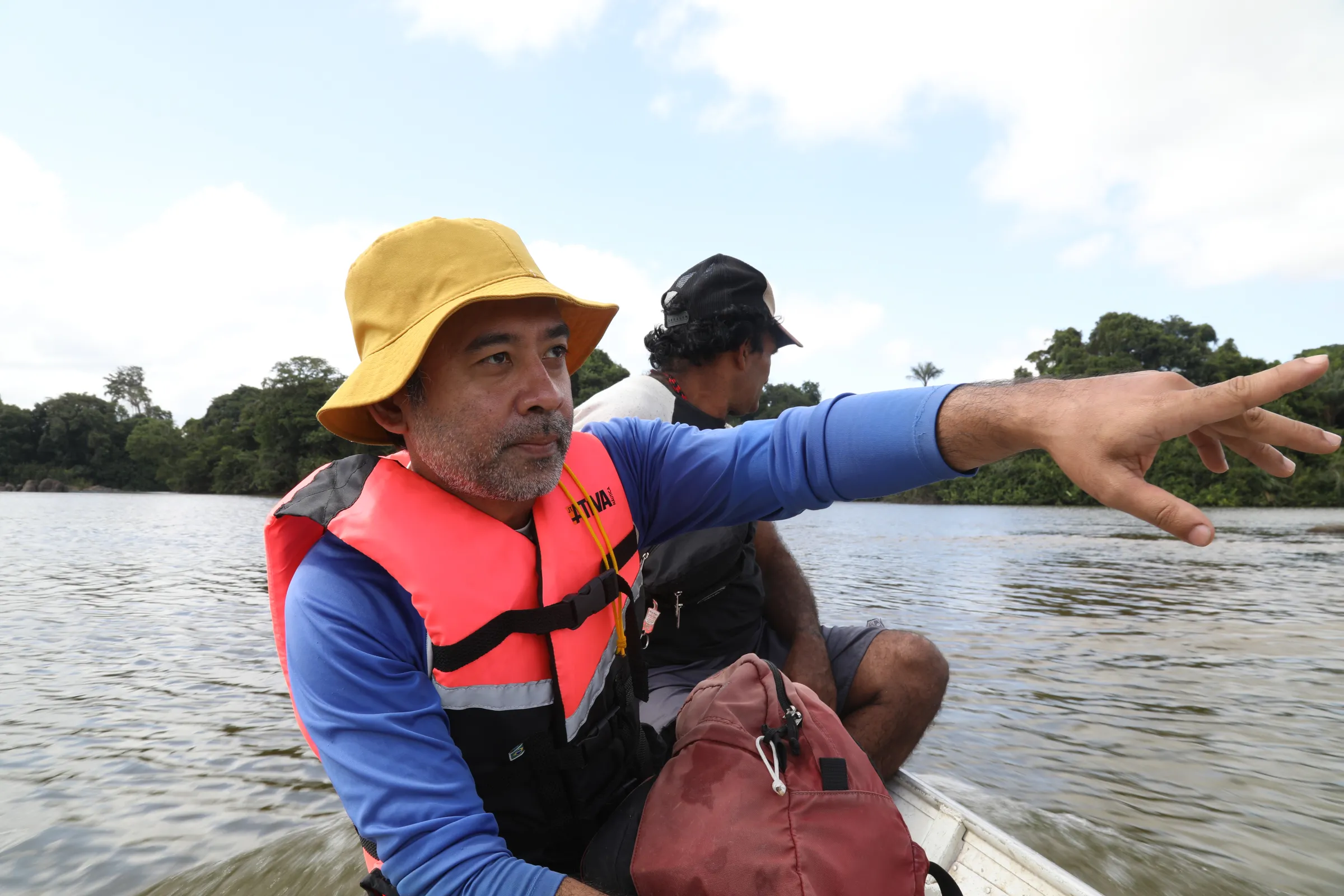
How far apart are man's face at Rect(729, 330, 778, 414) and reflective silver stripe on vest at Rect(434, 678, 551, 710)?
7.25ft

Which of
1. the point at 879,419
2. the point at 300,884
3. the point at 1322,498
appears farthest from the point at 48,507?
the point at 1322,498

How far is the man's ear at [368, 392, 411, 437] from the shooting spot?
1878 millimetres

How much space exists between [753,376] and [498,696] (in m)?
2.37

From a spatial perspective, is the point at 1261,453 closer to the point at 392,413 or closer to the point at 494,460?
the point at 494,460

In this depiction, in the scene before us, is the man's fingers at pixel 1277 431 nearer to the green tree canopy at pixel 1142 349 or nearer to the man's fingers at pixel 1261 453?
the man's fingers at pixel 1261 453

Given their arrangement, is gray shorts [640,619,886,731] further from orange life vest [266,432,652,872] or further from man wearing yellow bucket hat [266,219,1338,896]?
orange life vest [266,432,652,872]

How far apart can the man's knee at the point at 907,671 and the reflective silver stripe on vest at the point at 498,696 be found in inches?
76.9

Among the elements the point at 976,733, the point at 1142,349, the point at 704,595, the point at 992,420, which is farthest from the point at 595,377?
the point at 992,420

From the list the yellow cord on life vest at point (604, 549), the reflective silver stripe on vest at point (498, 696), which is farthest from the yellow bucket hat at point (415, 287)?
the reflective silver stripe on vest at point (498, 696)

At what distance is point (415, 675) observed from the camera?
1.55 metres

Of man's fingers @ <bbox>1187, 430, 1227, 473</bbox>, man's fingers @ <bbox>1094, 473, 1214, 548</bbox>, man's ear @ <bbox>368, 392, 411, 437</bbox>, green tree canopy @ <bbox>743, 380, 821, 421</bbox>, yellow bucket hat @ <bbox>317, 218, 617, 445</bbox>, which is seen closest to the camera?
man's fingers @ <bbox>1094, 473, 1214, 548</bbox>

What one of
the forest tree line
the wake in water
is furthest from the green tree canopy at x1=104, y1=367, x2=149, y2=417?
the wake in water

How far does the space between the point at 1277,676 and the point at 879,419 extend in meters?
6.86

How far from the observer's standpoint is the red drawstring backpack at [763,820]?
1561 millimetres
